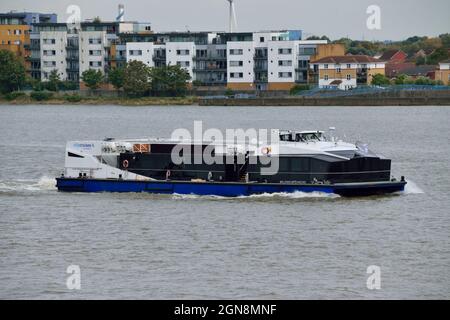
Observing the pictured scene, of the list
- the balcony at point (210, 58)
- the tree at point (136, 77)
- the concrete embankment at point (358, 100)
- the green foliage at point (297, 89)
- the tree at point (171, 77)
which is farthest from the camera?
the balcony at point (210, 58)

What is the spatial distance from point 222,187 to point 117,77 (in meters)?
87.8

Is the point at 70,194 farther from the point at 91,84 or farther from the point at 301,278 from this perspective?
the point at 91,84

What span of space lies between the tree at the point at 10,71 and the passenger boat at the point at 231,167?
95.1 metres

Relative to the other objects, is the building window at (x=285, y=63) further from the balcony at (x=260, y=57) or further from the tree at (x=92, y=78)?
the tree at (x=92, y=78)

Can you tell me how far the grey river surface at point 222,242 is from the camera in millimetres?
29797

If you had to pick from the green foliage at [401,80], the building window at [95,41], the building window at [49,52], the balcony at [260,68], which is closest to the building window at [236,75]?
the balcony at [260,68]

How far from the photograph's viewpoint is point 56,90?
13950 centimetres

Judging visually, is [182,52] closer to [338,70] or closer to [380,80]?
[338,70]

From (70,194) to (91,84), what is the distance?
90.3 metres

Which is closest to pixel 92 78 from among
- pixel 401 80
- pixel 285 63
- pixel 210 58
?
pixel 210 58

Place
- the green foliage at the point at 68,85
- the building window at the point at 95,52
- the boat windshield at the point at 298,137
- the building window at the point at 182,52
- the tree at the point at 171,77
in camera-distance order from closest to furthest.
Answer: the boat windshield at the point at 298,137, the tree at the point at 171,77, the building window at the point at 182,52, the green foliage at the point at 68,85, the building window at the point at 95,52

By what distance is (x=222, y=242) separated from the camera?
3547cm

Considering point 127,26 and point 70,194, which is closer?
point 70,194

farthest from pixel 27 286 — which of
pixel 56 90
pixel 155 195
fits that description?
pixel 56 90
